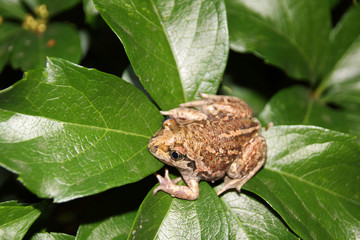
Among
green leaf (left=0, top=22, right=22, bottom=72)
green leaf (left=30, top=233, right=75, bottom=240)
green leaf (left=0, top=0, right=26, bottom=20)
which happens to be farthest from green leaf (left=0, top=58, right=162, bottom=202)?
green leaf (left=0, top=0, right=26, bottom=20)

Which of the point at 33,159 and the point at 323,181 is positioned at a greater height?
the point at 33,159

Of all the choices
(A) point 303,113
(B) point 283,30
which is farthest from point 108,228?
(B) point 283,30

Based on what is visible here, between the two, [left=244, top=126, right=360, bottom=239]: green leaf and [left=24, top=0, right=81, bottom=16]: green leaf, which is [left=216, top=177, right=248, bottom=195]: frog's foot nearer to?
[left=244, top=126, right=360, bottom=239]: green leaf

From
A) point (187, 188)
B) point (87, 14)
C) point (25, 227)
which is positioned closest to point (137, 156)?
point (187, 188)

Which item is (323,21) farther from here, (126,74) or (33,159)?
(33,159)

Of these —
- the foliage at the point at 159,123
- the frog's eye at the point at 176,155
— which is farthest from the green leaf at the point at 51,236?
the frog's eye at the point at 176,155

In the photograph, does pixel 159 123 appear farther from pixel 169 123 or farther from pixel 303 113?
pixel 303 113
